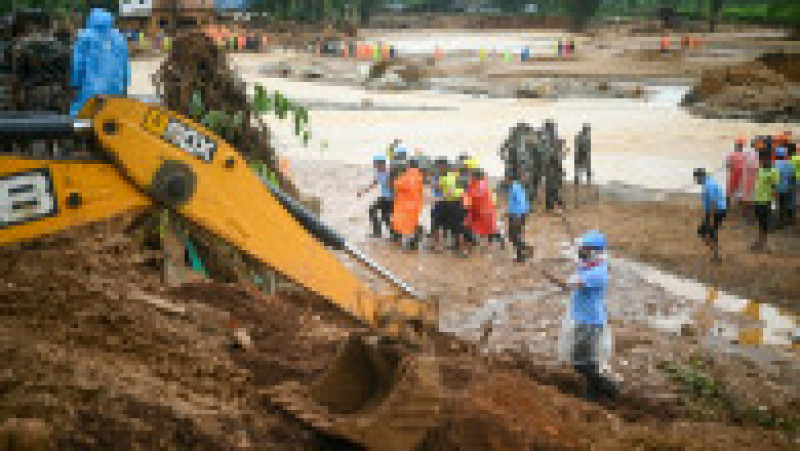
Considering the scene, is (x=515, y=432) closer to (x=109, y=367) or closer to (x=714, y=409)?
(x=109, y=367)

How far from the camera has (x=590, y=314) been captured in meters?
6.67

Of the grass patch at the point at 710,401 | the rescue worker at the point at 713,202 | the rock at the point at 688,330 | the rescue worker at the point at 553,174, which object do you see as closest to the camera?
the grass patch at the point at 710,401

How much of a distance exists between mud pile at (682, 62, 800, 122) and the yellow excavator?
26.5 meters

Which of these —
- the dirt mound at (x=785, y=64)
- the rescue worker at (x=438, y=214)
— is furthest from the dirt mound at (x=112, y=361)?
the dirt mound at (x=785, y=64)

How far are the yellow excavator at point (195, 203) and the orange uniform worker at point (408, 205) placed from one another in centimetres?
892

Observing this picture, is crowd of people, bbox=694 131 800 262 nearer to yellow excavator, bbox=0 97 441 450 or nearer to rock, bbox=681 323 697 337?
rock, bbox=681 323 697 337

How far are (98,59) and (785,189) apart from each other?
12.0 m

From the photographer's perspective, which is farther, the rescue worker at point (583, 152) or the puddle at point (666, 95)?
the puddle at point (666, 95)

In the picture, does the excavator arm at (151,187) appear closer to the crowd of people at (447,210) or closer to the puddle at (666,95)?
the crowd of people at (447,210)

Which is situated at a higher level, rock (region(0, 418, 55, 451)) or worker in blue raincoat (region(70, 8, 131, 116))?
worker in blue raincoat (region(70, 8, 131, 116))

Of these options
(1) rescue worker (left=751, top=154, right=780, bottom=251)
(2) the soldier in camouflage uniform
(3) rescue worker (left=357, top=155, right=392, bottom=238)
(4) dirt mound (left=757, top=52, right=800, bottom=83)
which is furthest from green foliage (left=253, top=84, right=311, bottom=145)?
(4) dirt mound (left=757, top=52, right=800, bottom=83)

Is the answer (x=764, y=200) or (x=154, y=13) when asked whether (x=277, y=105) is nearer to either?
(x=764, y=200)

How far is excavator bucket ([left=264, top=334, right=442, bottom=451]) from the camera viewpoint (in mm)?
3158

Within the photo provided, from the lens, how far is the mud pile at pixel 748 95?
27.1 metres
